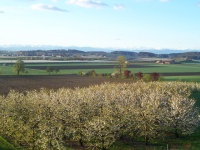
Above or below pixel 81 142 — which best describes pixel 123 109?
above

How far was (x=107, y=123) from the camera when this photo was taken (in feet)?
94.3

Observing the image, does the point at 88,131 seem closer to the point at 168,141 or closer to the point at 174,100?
the point at 168,141

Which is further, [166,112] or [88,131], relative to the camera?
[166,112]

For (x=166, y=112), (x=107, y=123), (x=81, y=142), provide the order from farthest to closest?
(x=166, y=112)
(x=81, y=142)
(x=107, y=123)

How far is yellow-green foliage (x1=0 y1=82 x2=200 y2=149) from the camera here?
28.6 meters

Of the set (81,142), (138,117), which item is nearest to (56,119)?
(81,142)

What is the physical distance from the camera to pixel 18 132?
3006 cm

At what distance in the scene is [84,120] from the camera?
31906 mm

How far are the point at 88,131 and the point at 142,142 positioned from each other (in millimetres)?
6774

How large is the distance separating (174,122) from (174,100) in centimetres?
308

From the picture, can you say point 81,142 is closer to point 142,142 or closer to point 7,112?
point 142,142

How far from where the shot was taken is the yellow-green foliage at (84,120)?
2858cm

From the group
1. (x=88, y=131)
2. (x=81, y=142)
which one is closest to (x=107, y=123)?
(x=88, y=131)

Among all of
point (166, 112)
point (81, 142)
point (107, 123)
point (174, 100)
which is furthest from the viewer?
point (174, 100)
